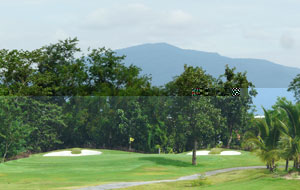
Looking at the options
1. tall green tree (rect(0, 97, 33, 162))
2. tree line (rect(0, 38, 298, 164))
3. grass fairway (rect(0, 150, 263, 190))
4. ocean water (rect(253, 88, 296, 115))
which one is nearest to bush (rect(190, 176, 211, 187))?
grass fairway (rect(0, 150, 263, 190))

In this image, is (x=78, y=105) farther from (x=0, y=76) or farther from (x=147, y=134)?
(x=0, y=76)

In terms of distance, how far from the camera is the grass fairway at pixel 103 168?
49.3 feet

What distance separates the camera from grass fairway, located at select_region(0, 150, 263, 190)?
49.3 feet

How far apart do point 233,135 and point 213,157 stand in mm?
1122

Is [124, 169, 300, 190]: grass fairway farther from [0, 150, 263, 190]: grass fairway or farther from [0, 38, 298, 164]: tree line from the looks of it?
[0, 38, 298, 164]: tree line

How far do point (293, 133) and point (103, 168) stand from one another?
6.35 metres

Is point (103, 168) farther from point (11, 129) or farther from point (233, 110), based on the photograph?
point (233, 110)

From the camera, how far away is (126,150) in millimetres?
16641

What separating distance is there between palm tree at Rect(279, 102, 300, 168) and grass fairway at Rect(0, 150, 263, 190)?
1225 mm

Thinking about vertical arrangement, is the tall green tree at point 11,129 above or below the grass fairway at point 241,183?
above

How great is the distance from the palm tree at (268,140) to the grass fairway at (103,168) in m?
0.34

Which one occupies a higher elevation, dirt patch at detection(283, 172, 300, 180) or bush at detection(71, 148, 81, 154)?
bush at detection(71, 148, 81, 154)

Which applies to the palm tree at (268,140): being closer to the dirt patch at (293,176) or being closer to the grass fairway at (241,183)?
the grass fairway at (241,183)

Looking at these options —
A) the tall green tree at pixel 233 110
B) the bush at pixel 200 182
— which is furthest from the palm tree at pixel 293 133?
the bush at pixel 200 182
